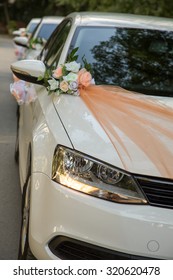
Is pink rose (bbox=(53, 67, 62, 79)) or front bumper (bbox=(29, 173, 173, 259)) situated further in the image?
pink rose (bbox=(53, 67, 62, 79))

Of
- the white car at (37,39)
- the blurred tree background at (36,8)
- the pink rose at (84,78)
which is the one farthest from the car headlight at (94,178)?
the blurred tree background at (36,8)

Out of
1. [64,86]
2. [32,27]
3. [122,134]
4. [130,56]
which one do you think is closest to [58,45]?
[130,56]

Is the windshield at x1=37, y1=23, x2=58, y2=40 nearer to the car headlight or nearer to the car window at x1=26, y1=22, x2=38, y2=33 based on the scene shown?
the car window at x1=26, y1=22, x2=38, y2=33

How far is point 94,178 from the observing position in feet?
8.92

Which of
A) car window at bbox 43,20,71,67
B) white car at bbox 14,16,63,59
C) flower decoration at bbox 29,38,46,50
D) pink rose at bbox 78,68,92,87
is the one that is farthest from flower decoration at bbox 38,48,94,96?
flower decoration at bbox 29,38,46,50

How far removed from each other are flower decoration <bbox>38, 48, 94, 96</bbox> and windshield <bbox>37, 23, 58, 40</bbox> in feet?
21.3

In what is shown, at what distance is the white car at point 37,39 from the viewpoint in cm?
888

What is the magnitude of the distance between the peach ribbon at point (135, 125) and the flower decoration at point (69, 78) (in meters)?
0.06

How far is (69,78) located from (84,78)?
0.12 m

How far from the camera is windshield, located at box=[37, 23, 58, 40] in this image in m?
10.2

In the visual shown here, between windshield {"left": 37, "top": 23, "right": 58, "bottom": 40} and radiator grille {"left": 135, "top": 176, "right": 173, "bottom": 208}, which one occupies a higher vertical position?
windshield {"left": 37, "top": 23, "right": 58, "bottom": 40}

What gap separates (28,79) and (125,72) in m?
0.79

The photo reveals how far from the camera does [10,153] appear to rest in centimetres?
611
